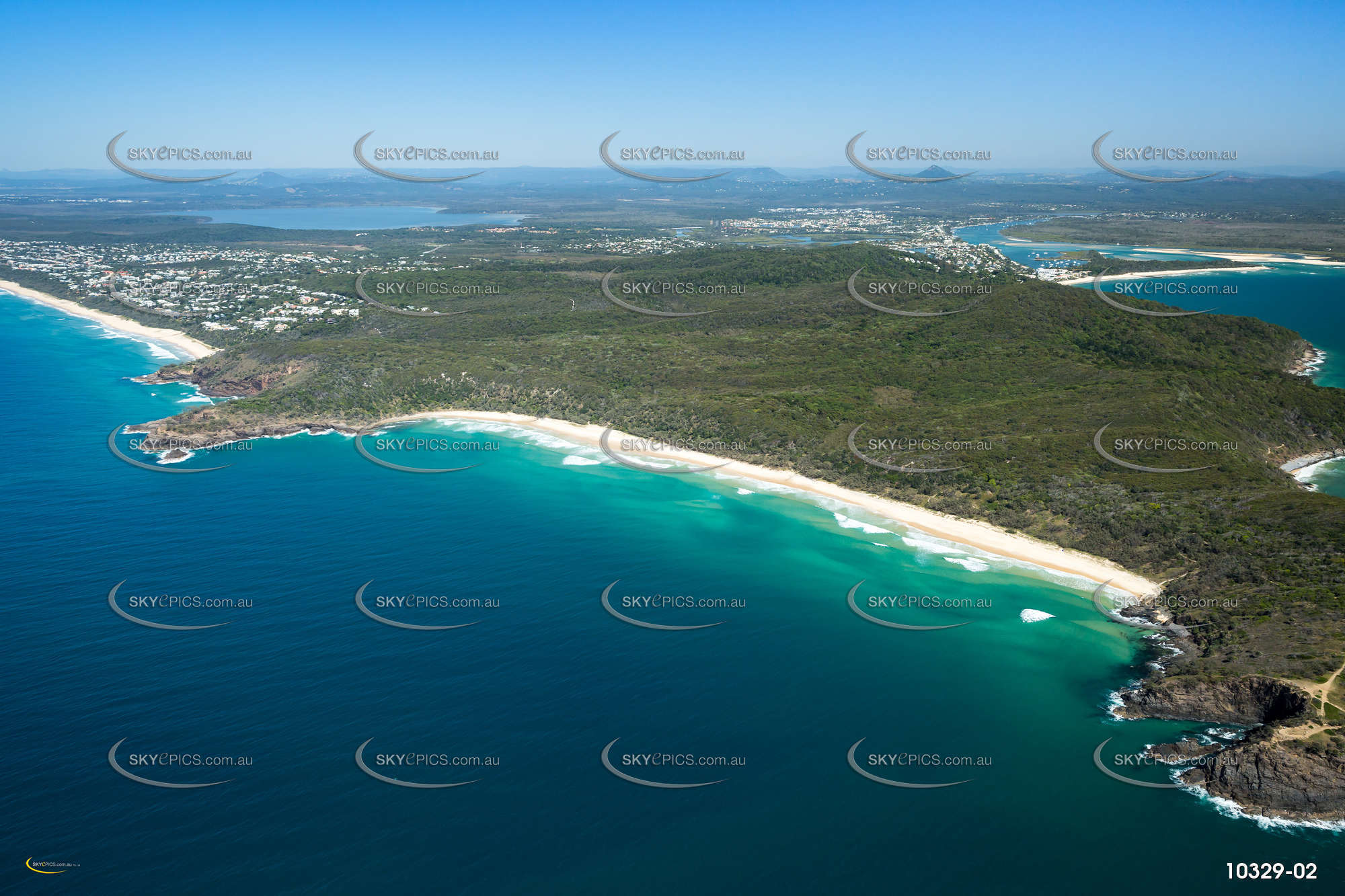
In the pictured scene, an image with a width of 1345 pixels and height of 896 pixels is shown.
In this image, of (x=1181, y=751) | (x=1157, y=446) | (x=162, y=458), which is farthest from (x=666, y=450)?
(x=1181, y=751)

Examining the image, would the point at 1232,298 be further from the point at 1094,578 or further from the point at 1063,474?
the point at 1094,578

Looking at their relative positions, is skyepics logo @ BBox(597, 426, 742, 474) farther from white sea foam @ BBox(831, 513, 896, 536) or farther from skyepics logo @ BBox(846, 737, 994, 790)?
skyepics logo @ BBox(846, 737, 994, 790)

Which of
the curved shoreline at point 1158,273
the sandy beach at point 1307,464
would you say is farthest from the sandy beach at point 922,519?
the curved shoreline at point 1158,273

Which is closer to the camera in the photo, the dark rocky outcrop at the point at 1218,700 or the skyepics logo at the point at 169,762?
the skyepics logo at the point at 169,762

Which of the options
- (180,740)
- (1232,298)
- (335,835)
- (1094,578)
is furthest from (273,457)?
(1232,298)

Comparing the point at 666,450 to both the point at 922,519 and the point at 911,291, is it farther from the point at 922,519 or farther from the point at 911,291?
the point at 911,291

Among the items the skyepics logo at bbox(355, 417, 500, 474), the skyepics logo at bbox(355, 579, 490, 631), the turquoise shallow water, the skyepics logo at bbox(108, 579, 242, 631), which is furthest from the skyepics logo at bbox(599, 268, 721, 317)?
the skyepics logo at bbox(108, 579, 242, 631)

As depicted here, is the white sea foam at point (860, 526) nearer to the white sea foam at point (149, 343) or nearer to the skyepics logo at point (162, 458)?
the skyepics logo at point (162, 458)
